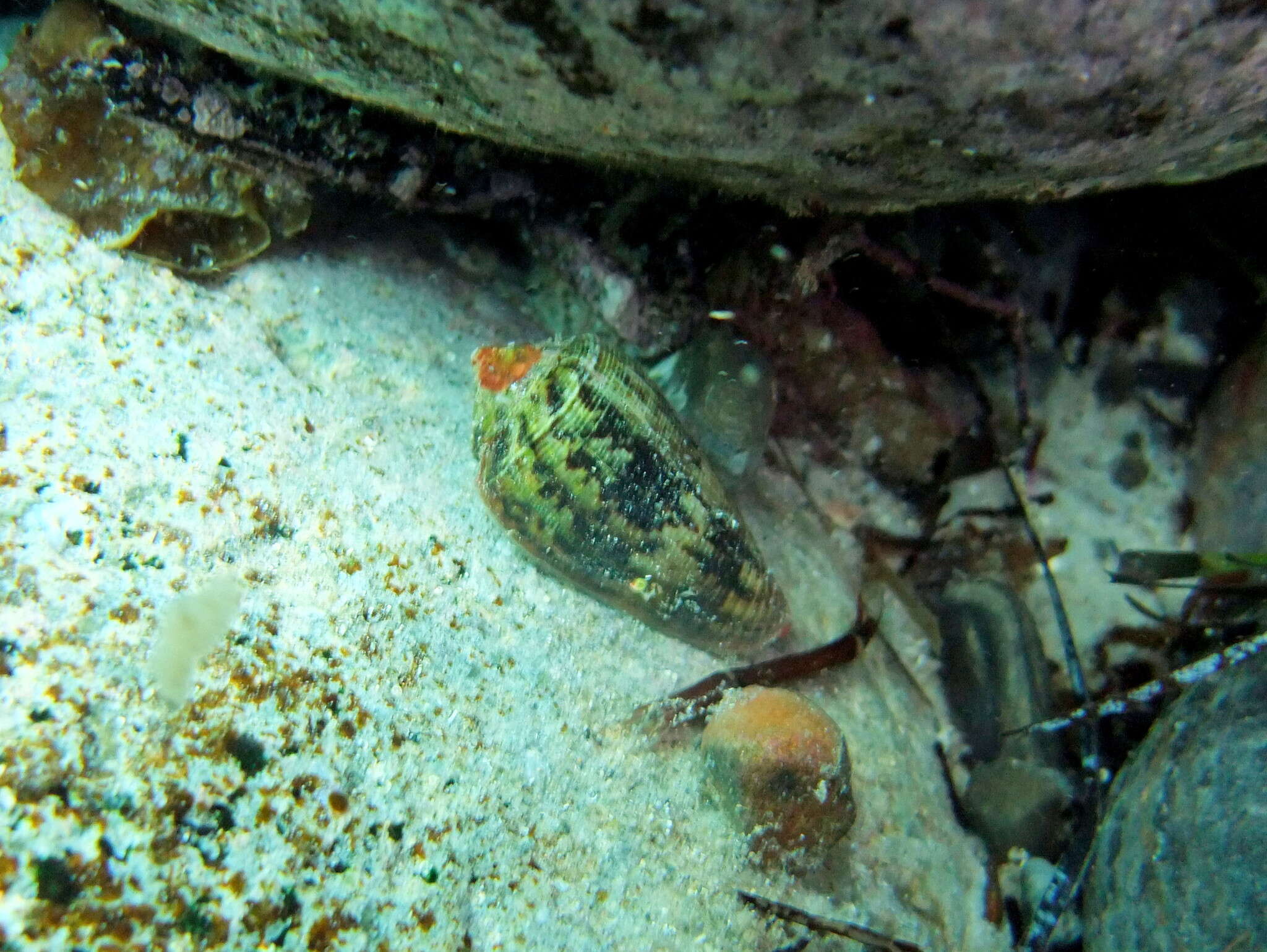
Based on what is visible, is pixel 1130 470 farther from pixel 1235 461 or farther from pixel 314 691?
pixel 314 691

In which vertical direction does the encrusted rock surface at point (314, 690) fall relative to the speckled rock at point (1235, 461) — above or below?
below

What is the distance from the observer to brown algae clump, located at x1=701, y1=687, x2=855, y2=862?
203 centimetres

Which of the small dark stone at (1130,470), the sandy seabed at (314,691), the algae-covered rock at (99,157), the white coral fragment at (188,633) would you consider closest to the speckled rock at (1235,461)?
the small dark stone at (1130,470)

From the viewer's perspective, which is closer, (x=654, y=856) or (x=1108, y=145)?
(x=1108, y=145)

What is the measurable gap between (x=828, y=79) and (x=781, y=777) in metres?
1.91

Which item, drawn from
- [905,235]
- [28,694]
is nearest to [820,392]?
[905,235]

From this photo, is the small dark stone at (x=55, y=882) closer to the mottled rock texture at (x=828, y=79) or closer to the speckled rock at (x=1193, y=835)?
the mottled rock texture at (x=828, y=79)

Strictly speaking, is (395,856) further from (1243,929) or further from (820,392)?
(820,392)

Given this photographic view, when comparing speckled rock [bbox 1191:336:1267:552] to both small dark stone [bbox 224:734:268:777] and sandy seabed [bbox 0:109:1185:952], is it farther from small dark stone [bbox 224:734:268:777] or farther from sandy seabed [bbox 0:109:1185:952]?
small dark stone [bbox 224:734:268:777]

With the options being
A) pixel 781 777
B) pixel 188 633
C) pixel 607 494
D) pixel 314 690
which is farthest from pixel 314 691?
pixel 781 777

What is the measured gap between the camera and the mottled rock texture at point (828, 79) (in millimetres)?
1397

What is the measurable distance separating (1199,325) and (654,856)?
3.60 meters

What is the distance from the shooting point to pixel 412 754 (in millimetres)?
1694

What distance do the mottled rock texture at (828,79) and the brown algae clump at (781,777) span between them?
1.71 m
